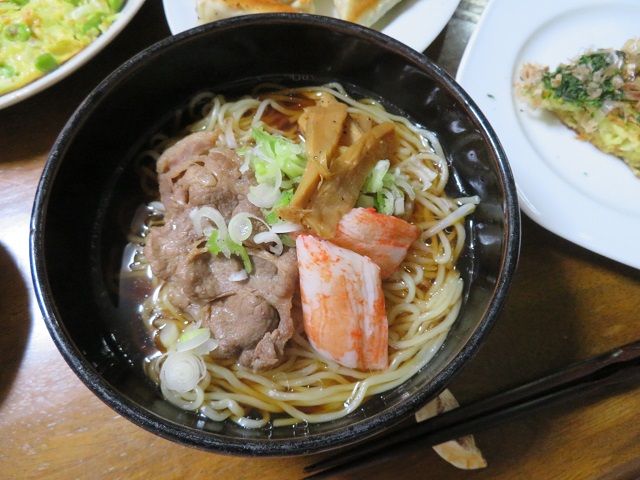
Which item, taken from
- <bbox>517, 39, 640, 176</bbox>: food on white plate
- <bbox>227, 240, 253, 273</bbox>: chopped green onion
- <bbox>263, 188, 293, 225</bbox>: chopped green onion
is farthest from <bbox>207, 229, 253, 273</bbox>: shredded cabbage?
<bbox>517, 39, 640, 176</bbox>: food on white plate

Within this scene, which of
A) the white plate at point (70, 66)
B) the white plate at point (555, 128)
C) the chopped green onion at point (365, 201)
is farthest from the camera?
the white plate at point (70, 66)

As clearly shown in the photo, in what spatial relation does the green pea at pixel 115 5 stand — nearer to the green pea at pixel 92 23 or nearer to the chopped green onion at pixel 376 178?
the green pea at pixel 92 23

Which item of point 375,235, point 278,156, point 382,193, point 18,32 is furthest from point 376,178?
point 18,32

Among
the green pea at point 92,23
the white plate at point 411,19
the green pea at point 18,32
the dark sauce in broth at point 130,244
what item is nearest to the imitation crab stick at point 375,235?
the dark sauce in broth at point 130,244

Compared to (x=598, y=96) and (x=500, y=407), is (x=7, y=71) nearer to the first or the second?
(x=500, y=407)

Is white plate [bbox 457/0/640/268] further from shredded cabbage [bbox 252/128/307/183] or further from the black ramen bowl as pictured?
shredded cabbage [bbox 252/128/307/183]

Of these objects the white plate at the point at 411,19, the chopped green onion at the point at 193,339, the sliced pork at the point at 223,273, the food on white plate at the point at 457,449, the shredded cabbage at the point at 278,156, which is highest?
the white plate at the point at 411,19

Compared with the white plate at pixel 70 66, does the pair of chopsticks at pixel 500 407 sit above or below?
below

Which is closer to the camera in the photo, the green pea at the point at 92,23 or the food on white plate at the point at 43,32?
the food on white plate at the point at 43,32
